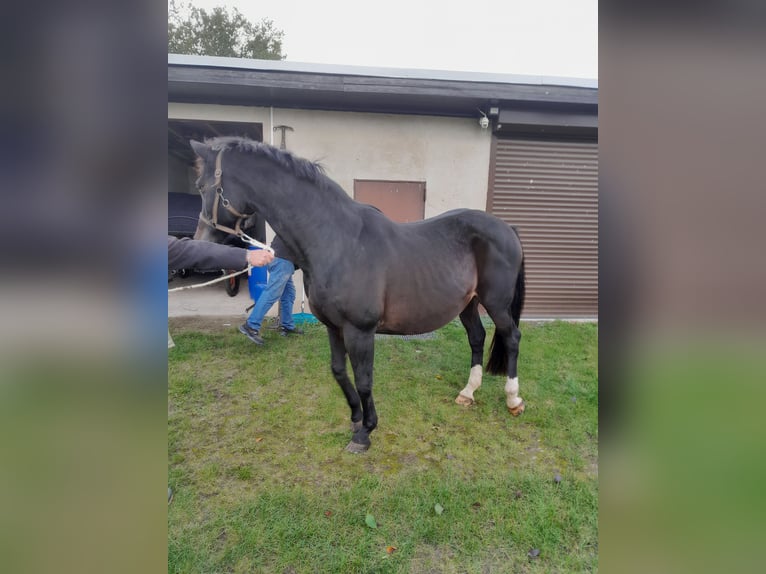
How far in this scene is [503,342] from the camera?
11.1ft

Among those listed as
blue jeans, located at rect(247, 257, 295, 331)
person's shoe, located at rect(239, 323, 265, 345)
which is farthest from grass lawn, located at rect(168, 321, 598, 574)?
blue jeans, located at rect(247, 257, 295, 331)

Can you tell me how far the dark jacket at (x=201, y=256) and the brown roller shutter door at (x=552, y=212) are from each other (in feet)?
16.6

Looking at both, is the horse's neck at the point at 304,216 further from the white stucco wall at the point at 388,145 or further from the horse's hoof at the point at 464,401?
the white stucco wall at the point at 388,145

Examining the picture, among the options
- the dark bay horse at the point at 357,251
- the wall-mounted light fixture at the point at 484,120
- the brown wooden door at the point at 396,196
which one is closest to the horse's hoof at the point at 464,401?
the dark bay horse at the point at 357,251

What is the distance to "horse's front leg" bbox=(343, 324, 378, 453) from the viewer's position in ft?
8.05

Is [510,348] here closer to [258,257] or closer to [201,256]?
[258,257]

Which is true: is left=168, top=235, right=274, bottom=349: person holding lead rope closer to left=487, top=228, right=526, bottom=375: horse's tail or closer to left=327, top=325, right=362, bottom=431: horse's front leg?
left=327, top=325, right=362, bottom=431: horse's front leg

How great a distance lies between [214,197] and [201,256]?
623mm
